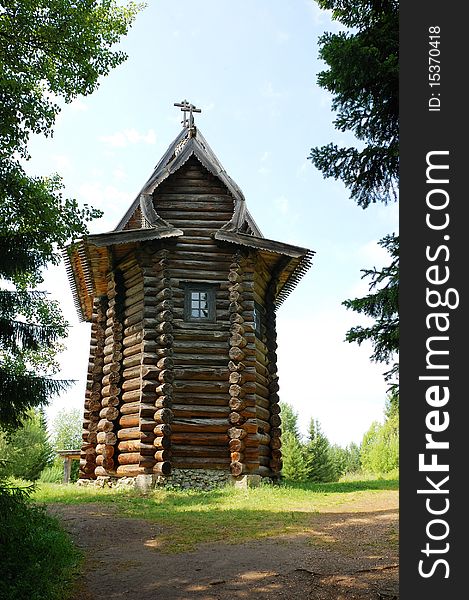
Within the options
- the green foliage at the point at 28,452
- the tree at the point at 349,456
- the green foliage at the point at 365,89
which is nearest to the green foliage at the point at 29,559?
the green foliage at the point at 365,89

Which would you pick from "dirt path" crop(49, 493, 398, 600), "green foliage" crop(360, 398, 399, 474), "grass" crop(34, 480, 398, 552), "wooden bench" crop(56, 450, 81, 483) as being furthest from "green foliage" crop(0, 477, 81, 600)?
"green foliage" crop(360, 398, 399, 474)

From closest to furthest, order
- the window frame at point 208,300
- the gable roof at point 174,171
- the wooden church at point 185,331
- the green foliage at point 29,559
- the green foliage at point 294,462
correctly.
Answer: the green foliage at point 29,559
the wooden church at point 185,331
the window frame at point 208,300
the gable roof at point 174,171
the green foliage at point 294,462

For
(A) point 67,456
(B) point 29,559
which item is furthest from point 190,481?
(A) point 67,456

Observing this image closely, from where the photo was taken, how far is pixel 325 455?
148ft

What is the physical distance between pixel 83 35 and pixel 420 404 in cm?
979

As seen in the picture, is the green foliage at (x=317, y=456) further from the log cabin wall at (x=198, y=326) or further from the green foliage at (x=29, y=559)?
the green foliage at (x=29, y=559)

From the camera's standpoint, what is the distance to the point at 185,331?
18.5 m

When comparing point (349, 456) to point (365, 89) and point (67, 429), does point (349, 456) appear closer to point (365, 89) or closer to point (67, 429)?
point (67, 429)

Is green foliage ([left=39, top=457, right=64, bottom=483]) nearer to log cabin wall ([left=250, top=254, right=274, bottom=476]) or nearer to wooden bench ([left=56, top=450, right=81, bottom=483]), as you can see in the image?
wooden bench ([left=56, top=450, right=81, bottom=483])

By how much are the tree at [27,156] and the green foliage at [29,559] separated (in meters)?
1.60

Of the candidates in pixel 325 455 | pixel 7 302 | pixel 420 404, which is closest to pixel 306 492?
pixel 7 302

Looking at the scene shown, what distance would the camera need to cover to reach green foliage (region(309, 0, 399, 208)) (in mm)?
10898

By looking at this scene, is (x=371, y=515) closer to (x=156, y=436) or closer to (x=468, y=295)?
(x=156, y=436)

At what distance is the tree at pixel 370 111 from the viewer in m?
11.0
